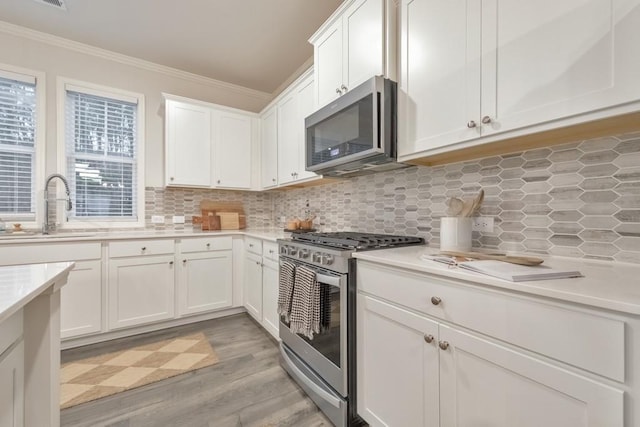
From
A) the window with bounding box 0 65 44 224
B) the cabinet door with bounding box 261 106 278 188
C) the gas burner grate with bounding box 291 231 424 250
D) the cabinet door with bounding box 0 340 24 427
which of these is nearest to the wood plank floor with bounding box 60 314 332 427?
the cabinet door with bounding box 0 340 24 427

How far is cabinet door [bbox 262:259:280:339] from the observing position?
227cm

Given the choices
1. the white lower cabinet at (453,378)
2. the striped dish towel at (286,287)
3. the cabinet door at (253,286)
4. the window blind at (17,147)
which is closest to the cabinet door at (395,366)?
the white lower cabinet at (453,378)

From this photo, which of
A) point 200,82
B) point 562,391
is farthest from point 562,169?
point 200,82

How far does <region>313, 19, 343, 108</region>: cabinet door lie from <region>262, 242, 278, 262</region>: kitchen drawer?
1177 mm

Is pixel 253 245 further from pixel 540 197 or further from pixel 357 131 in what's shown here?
pixel 540 197

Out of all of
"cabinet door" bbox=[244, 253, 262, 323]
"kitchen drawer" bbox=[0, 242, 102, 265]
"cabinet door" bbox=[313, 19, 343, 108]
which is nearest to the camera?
"cabinet door" bbox=[313, 19, 343, 108]

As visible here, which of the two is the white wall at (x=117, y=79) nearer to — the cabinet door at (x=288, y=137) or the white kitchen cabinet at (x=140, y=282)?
the white kitchen cabinet at (x=140, y=282)

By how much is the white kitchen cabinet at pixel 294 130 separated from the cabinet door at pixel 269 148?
0.32 feet

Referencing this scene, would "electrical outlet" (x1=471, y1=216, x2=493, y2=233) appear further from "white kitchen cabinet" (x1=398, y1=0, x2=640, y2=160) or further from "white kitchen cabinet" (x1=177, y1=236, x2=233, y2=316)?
"white kitchen cabinet" (x1=177, y1=236, x2=233, y2=316)

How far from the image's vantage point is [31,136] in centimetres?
261

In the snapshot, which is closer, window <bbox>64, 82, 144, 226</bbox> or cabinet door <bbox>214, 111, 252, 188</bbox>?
window <bbox>64, 82, 144, 226</bbox>

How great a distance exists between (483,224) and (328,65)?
1476mm

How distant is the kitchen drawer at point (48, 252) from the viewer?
2.10 metres

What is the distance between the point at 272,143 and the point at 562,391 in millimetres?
2891
